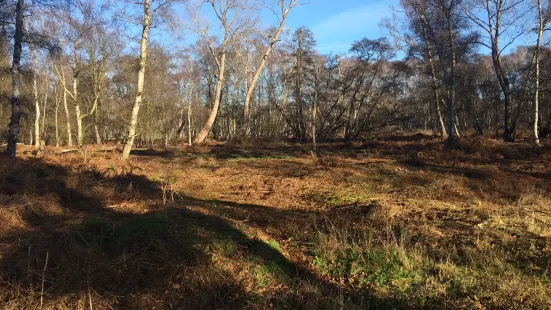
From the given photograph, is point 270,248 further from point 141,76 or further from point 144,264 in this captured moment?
point 141,76

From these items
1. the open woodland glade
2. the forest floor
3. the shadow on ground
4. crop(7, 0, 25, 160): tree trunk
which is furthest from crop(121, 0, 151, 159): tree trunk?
the shadow on ground

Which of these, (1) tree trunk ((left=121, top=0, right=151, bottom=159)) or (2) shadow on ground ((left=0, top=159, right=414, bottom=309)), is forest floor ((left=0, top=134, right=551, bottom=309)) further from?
(1) tree trunk ((left=121, top=0, right=151, bottom=159))

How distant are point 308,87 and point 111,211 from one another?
30380 millimetres

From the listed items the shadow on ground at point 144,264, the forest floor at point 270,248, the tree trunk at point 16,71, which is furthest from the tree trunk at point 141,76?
the shadow on ground at point 144,264

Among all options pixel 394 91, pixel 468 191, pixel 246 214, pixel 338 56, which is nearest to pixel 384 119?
pixel 394 91

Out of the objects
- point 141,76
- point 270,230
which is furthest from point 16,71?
point 270,230

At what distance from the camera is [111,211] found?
23.3 ft

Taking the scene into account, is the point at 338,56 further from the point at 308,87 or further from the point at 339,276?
the point at 339,276

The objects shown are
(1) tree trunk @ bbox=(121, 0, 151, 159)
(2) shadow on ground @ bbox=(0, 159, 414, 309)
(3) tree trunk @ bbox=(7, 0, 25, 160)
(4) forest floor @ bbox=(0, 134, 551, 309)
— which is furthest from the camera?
(1) tree trunk @ bbox=(121, 0, 151, 159)

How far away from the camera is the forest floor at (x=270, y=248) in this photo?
449 cm

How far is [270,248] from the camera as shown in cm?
582

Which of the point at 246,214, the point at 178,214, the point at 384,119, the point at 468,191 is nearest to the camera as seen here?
the point at 178,214

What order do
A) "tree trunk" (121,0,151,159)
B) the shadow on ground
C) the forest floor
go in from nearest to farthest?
the shadow on ground < the forest floor < "tree trunk" (121,0,151,159)

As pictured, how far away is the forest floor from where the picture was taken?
14.7 feet
